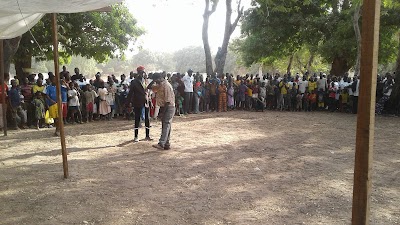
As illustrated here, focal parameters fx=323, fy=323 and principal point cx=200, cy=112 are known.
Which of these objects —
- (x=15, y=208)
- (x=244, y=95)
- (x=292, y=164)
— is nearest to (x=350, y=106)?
(x=244, y=95)

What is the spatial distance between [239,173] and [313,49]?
18.2 metres

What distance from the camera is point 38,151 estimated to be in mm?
7383

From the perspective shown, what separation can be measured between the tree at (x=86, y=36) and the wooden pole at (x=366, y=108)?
14345mm

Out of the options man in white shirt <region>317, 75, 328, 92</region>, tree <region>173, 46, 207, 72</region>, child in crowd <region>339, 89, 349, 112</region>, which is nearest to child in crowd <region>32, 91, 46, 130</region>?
man in white shirt <region>317, 75, 328, 92</region>

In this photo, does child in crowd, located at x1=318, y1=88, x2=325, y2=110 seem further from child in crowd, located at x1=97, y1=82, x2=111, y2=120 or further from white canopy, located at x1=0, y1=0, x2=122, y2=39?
white canopy, located at x1=0, y1=0, x2=122, y2=39

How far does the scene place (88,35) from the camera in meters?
16.7

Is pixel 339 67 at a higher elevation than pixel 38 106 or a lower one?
higher

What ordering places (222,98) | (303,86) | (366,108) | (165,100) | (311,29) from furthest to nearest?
(311,29) → (303,86) → (222,98) → (165,100) → (366,108)

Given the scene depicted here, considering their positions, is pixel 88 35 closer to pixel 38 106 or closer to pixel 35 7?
pixel 38 106

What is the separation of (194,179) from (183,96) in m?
8.51

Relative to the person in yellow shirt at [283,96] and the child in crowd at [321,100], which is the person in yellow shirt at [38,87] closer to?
the person in yellow shirt at [283,96]

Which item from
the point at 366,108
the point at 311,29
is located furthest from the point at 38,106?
the point at 311,29

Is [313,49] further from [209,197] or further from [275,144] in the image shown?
[209,197]

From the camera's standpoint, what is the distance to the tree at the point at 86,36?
1480 centimetres
